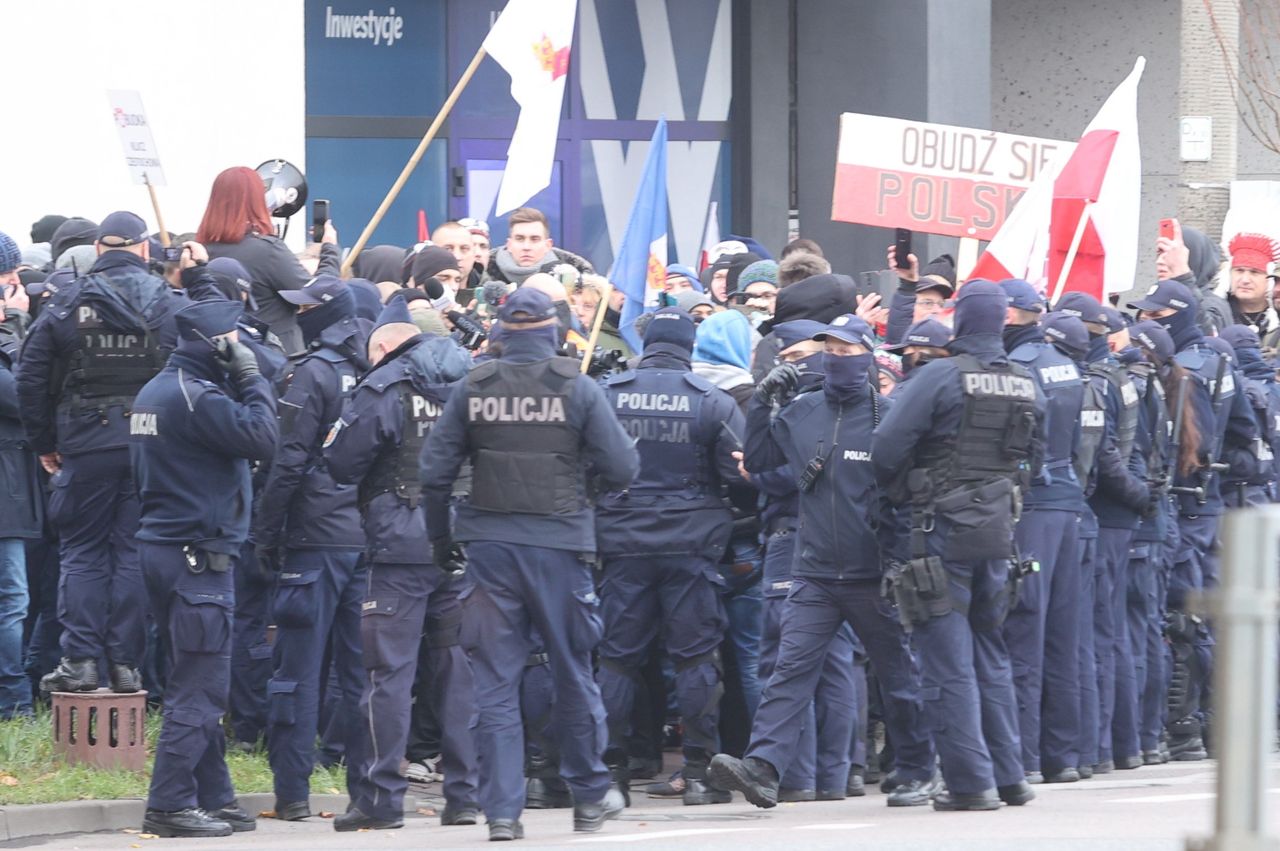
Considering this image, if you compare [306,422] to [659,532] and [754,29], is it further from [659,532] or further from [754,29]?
[754,29]

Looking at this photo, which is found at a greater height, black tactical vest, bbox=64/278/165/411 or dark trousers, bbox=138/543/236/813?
black tactical vest, bbox=64/278/165/411

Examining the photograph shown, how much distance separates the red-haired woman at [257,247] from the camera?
10.7 meters

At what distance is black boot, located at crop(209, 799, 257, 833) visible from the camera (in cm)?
926

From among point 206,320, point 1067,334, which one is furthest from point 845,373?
point 206,320

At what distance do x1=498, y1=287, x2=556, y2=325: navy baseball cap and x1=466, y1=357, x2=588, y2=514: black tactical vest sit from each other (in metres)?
0.18

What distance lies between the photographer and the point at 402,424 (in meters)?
9.28

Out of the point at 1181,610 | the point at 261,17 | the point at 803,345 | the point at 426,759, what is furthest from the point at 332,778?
the point at 261,17

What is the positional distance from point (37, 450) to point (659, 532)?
2845 mm

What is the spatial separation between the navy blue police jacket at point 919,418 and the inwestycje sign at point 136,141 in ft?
13.1

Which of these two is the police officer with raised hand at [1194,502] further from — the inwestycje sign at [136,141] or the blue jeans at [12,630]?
the blue jeans at [12,630]

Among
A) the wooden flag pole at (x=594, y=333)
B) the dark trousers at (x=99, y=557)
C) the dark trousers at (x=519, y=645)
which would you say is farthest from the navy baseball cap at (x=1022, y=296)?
the dark trousers at (x=99, y=557)

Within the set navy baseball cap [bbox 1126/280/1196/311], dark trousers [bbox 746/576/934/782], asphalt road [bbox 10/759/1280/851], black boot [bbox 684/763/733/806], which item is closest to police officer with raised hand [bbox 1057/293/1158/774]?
navy baseball cap [bbox 1126/280/1196/311]

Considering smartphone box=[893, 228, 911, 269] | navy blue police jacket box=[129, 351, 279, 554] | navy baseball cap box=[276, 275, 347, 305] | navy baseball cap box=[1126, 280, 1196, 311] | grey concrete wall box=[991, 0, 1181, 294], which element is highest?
grey concrete wall box=[991, 0, 1181, 294]

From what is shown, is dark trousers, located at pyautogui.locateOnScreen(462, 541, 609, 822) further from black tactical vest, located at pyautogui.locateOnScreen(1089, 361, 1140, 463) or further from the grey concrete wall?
the grey concrete wall
